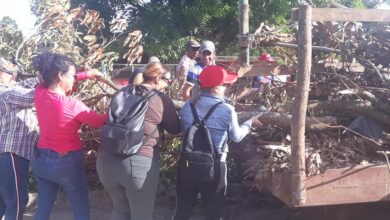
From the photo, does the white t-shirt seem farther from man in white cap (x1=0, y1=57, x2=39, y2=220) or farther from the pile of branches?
man in white cap (x1=0, y1=57, x2=39, y2=220)

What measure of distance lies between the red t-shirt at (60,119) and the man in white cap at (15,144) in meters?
0.34

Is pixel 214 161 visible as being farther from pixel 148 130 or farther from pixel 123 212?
pixel 123 212

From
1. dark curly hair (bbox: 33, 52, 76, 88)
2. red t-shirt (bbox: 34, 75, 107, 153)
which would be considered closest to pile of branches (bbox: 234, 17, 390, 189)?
red t-shirt (bbox: 34, 75, 107, 153)

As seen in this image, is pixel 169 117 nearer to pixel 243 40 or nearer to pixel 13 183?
pixel 13 183

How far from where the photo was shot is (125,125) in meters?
3.42

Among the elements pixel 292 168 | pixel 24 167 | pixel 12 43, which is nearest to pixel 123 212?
pixel 24 167

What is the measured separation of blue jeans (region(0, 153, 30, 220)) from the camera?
13.2ft

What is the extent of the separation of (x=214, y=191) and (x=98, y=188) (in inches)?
94.3

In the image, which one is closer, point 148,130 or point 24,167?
point 148,130

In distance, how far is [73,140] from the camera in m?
3.75

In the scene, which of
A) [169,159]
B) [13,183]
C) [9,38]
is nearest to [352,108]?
[169,159]

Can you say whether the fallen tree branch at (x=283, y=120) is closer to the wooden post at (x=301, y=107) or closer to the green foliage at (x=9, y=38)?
the wooden post at (x=301, y=107)

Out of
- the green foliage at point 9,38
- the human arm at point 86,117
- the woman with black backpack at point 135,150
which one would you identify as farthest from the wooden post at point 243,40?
the green foliage at point 9,38

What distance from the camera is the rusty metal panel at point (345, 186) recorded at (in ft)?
11.9
